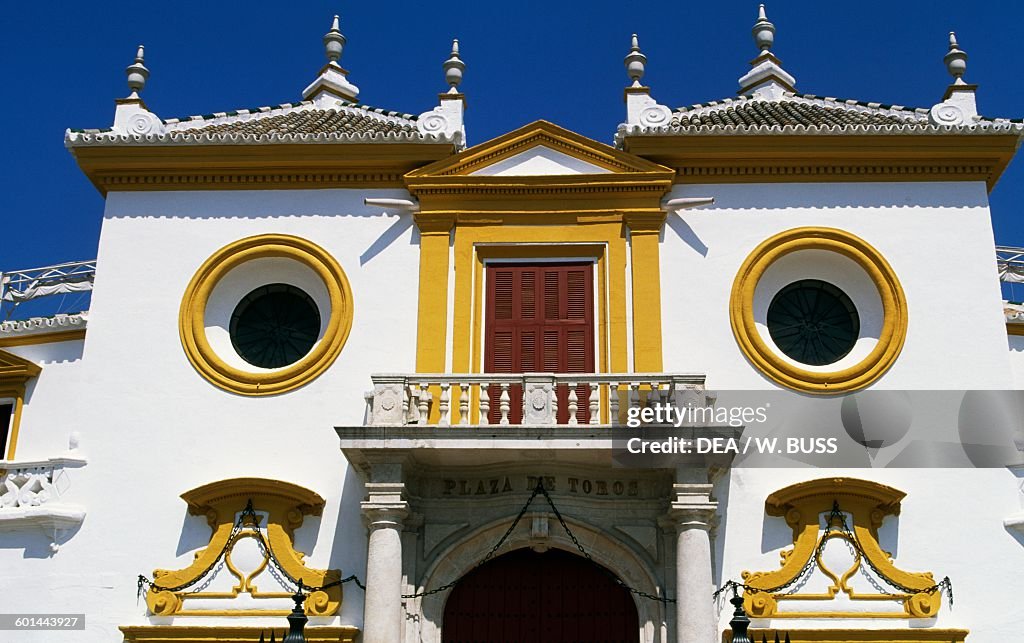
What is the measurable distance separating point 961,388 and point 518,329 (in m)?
5.66

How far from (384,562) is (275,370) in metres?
3.50

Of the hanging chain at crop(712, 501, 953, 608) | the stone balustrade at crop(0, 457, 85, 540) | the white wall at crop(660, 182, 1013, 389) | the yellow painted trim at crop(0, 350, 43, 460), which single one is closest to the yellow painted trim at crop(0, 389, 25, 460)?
the yellow painted trim at crop(0, 350, 43, 460)

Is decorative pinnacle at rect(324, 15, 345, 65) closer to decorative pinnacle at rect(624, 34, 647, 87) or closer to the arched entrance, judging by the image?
decorative pinnacle at rect(624, 34, 647, 87)

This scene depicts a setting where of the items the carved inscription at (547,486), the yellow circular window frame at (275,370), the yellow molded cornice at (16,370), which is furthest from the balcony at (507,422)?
the yellow molded cornice at (16,370)

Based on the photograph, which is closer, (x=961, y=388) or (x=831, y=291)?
(x=961, y=388)

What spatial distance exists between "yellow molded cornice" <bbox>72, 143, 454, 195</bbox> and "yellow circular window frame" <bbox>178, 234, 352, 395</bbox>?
0.95 metres

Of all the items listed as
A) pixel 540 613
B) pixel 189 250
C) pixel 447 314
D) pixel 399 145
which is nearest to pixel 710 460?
pixel 540 613

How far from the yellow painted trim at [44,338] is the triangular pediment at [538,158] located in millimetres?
5246

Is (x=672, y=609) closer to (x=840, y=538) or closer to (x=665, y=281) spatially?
(x=840, y=538)

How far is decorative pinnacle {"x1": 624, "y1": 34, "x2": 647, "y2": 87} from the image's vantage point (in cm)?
1725

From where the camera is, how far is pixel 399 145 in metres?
16.5

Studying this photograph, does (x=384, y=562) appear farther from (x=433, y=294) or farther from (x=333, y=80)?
(x=333, y=80)

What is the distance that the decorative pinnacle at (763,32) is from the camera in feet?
73.1

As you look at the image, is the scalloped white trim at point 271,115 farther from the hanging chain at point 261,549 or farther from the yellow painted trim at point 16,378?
the hanging chain at point 261,549
